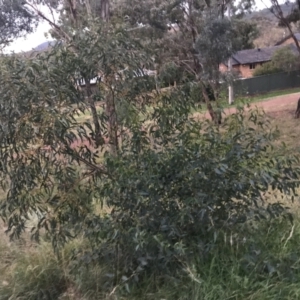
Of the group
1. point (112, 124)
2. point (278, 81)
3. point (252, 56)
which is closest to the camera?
point (112, 124)

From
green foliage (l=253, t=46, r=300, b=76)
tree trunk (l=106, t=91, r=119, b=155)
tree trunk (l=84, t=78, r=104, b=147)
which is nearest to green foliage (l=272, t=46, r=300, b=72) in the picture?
green foliage (l=253, t=46, r=300, b=76)

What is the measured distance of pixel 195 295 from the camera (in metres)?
3.70

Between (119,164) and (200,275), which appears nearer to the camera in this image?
(200,275)

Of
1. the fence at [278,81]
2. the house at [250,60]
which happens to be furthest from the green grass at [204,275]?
the house at [250,60]

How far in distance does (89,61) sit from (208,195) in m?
1.35

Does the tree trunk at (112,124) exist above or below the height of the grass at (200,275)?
above

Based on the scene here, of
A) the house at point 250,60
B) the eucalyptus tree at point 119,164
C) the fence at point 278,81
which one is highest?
the eucalyptus tree at point 119,164

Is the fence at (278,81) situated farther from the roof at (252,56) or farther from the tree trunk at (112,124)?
the tree trunk at (112,124)

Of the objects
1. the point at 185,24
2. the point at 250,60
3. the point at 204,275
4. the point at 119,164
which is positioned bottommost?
the point at 250,60

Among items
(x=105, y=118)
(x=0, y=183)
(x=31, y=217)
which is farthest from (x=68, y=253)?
(x=105, y=118)

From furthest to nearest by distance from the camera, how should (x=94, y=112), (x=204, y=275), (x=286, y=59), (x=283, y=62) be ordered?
1. (x=283, y=62)
2. (x=286, y=59)
3. (x=94, y=112)
4. (x=204, y=275)

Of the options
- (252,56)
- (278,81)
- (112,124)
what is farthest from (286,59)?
(112,124)

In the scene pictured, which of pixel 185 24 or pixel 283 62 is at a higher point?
pixel 185 24

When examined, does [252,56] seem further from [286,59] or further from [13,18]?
[13,18]
